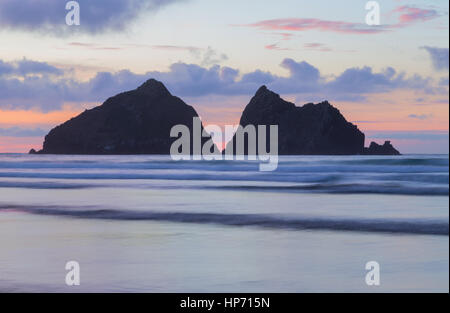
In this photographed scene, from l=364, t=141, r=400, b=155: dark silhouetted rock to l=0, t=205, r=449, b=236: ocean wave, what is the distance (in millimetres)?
82228

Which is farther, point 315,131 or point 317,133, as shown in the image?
point 315,131

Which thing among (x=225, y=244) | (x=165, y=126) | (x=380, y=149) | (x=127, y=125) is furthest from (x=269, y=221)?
(x=165, y=126)

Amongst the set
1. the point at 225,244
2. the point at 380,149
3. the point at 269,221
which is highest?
the point at 380,149

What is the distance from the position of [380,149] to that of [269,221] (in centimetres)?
8742

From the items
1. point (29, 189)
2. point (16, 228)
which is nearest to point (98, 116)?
point (29, 189)

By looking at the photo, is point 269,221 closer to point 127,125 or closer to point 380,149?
point 380,149

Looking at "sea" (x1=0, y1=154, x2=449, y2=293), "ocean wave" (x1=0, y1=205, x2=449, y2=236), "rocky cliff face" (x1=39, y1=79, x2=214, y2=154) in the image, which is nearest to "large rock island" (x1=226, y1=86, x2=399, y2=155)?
"rocky cliff face" (x1=39, y1=79, x2=214, y2=154)

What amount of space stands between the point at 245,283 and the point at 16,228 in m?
5.24

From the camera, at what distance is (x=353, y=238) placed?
952 centimetres

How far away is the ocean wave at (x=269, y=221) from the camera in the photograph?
1062 centimetres

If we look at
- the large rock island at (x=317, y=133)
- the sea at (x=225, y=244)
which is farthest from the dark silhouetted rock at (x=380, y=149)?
the sea at (x=225, y=244)

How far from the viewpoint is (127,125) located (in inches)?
5007

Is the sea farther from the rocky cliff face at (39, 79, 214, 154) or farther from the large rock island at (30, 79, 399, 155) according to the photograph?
the rocky cliff face at (39, 79, 214, 154)

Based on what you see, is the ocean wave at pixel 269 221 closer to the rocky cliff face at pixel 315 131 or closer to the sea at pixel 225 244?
the sea at pixel 225 244
